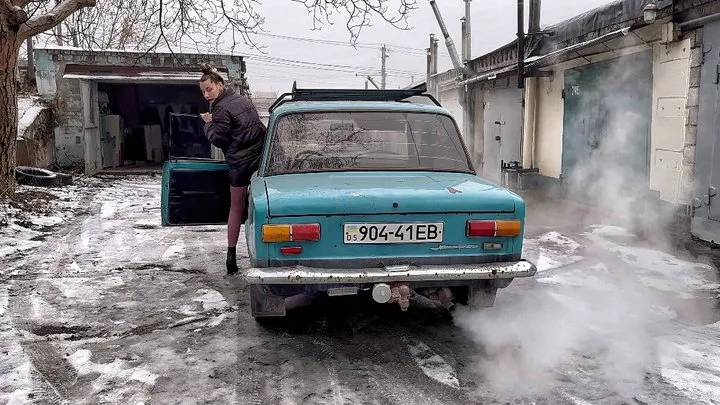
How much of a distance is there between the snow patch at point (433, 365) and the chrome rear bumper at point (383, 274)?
1.80 ft

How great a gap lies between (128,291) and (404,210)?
304 cm

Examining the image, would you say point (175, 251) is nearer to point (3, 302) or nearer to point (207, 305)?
point (3, 302)

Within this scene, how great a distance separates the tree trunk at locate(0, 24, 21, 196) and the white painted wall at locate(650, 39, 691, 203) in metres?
9.87

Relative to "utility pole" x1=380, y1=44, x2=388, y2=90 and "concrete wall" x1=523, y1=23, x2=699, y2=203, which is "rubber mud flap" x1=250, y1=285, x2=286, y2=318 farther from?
"utility pole" x1=380, y1=44, x2=388, y2=90

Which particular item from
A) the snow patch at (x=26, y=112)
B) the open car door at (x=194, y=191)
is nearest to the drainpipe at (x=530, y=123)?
the open car door at (x=194, y=191)

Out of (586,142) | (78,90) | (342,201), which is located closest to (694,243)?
(586,142)

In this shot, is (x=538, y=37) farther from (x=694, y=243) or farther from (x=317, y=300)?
(x=317, y=300)

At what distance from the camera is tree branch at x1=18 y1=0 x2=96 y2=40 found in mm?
9555

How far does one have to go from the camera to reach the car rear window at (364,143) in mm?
4453

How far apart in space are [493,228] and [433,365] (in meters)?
0.95

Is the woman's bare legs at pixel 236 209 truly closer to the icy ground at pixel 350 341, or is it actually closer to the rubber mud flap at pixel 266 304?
the icy ground at pixel 350 341

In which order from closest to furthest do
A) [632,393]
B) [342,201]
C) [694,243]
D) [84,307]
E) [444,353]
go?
[632,393] < [342,201] < [444,353] < [84,307] < [694,243]

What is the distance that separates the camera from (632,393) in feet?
10.8

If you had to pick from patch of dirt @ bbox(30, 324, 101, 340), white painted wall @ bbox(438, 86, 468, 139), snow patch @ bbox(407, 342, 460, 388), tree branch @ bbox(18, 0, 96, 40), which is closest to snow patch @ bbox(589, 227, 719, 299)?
snow patch @ bbox(407, 342, 460, 388)
